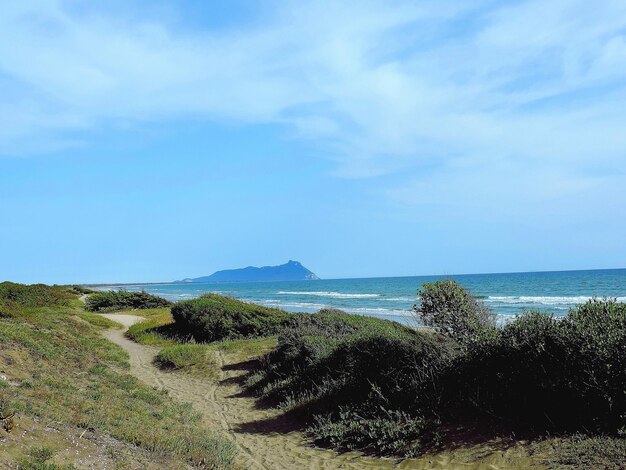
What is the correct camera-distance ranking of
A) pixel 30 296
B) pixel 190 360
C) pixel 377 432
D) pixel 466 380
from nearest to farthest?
pixel 377 432 < pixel 466 380 < pixel 190 360 < pixel 30 296

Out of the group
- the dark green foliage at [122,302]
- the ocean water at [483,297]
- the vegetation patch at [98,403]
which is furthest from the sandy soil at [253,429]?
the dark green foliage at [122,302]

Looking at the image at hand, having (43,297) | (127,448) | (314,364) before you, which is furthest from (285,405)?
(43,297)

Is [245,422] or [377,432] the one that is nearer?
[377,432]

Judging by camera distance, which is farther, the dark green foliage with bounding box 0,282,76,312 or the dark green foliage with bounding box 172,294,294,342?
the dark green foliage with bounding box 0,282,76,312

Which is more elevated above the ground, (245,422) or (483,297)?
(483,297)

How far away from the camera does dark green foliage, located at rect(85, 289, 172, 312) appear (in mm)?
43062

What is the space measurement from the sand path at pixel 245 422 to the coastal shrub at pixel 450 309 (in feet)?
15.4

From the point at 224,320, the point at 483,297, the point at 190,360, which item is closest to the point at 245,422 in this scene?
the point at 190,360

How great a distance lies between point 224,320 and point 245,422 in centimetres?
1287

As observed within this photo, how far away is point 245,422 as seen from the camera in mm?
12156

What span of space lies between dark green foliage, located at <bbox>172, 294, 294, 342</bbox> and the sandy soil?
4.92m

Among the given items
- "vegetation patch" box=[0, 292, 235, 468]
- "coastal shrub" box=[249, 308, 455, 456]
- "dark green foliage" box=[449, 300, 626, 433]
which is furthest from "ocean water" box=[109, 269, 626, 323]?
"vegetation patch" box=[0, 292, 235, 468]

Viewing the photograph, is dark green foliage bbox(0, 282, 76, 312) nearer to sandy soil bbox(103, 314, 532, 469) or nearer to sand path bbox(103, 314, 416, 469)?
sand path bbox(103, 314, 416, 469)

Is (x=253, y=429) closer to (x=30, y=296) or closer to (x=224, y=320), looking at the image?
(x=224, y=320)
